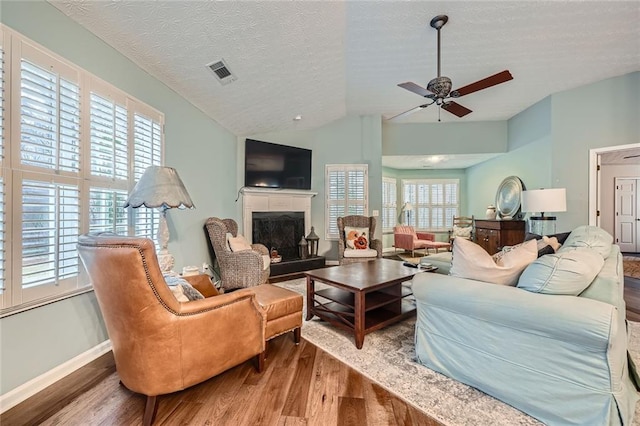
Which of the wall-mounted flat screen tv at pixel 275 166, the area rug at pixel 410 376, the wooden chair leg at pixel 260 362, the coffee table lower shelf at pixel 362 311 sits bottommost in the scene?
the area rug at pixel 410 376

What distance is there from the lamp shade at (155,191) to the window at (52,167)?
0.79 feet

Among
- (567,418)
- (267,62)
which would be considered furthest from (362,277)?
(267,62)

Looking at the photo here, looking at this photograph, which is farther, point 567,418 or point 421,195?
point 421,195

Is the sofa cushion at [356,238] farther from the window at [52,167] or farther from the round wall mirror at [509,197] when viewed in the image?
the window at [52,167]

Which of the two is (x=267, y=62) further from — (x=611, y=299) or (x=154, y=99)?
(x=611, y=299)

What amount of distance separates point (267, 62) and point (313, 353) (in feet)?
10.0

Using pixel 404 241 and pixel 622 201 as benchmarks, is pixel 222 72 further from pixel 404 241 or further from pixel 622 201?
pixel 622 201

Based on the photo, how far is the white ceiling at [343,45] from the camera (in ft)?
7.32

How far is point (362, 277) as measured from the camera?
2.60m

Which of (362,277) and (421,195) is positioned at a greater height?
(421,195)

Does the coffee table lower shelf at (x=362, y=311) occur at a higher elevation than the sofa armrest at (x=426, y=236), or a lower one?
lower

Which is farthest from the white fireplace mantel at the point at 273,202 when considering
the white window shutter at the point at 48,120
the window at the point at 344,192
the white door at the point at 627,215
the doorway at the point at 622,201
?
the white door at the point at 627,215

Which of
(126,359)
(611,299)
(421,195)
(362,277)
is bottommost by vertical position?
(126,359)

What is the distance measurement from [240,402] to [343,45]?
3.67 m
